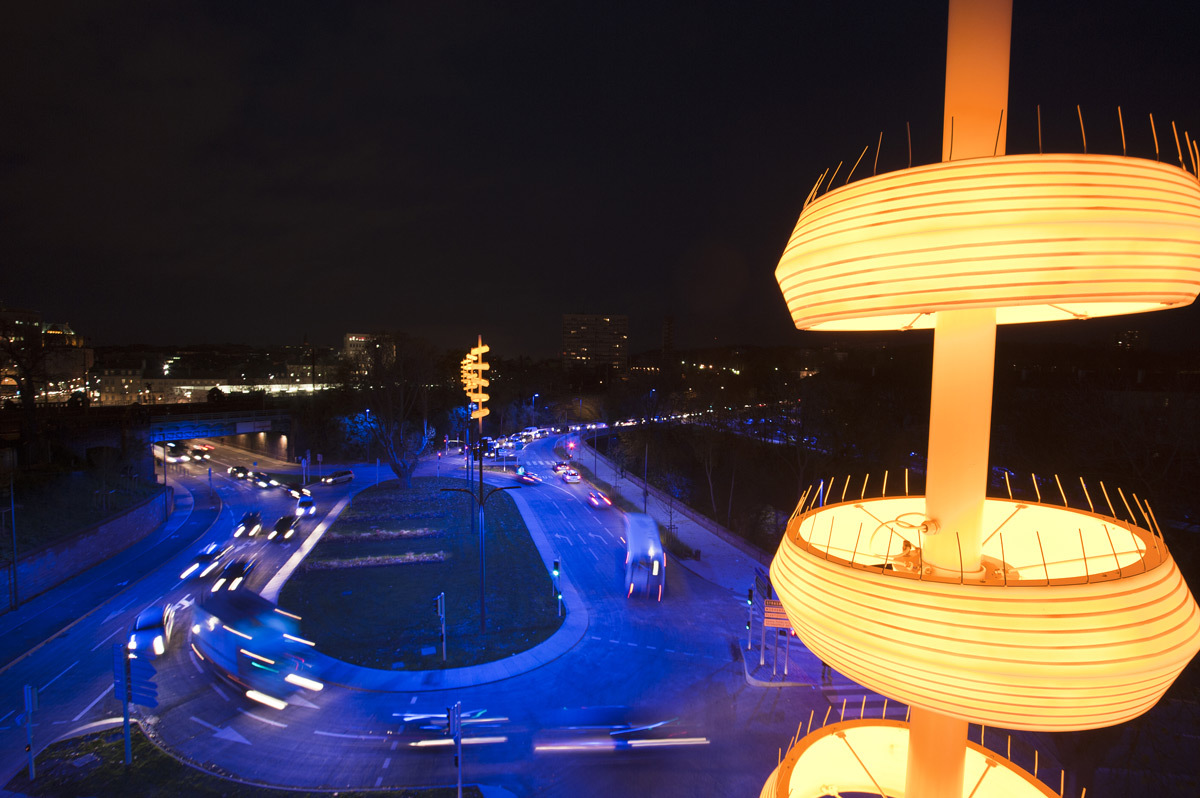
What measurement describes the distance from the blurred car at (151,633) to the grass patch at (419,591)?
11.6 feet

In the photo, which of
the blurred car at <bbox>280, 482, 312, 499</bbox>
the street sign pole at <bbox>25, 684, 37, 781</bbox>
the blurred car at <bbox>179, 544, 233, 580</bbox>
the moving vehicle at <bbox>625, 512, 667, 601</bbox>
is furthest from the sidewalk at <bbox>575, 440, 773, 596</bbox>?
the blurred car at <bbox>280, 482, 312, 499</bbox>

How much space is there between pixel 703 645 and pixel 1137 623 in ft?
57.8

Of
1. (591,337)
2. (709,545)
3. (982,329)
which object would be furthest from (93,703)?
(591,337)

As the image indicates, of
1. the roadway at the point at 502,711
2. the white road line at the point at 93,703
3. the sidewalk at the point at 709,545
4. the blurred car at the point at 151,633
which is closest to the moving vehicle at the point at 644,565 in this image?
the roadway at the point at 502,711

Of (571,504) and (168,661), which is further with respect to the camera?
(571,504)

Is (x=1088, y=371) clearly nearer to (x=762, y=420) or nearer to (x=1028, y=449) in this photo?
(x=1028, y=449)

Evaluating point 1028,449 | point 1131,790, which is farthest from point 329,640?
point 1028,449

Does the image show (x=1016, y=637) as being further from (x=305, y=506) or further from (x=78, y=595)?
(x=305, y=506)

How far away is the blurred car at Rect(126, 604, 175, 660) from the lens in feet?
54.6

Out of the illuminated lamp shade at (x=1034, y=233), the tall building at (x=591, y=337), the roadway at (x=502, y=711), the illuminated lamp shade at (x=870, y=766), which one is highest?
the tall building at (x=591, y=337)

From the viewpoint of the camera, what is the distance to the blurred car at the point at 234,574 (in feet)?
63.0

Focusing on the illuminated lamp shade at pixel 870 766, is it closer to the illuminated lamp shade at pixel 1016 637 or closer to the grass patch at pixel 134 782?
the illuminated lamp shade at pixel 1016 637

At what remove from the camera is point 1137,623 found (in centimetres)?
204

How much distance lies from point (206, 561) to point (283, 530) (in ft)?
13.1
